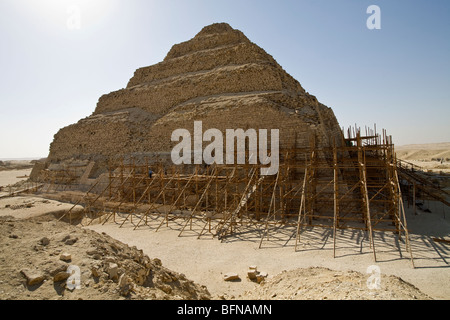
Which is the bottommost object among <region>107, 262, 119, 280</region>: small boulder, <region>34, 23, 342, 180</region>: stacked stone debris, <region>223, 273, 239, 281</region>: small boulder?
<region>223, 273, 239, 281</region>: small boulder

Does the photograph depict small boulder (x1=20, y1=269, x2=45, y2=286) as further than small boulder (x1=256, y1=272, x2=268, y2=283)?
No

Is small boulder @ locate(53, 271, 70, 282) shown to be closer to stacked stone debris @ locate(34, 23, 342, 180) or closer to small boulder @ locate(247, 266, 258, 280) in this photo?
small boulder @ locate(247, 266, 258, 280)

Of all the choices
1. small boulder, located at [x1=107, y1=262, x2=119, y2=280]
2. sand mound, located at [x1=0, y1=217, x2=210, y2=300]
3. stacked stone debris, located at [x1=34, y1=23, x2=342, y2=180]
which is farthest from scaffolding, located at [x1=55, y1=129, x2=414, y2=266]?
small boulder, located at [x1=107, y1=262, x2=119, y2=280]

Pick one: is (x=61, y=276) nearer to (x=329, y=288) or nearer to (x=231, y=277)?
(x=231, y=277)

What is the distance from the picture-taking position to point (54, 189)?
65.9 ft

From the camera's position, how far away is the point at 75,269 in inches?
Result: 154

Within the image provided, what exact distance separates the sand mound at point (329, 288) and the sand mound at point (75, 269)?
1.38 m

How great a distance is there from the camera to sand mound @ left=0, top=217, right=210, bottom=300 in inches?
138

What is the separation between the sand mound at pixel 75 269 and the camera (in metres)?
3.50

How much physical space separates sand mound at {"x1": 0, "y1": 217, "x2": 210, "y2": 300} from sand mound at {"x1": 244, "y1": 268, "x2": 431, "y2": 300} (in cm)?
138

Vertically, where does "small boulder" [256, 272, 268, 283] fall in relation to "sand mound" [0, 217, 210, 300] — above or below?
below

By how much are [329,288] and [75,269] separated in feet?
13.3

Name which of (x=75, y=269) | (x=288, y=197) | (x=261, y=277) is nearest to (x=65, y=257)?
(x=75, y=269)

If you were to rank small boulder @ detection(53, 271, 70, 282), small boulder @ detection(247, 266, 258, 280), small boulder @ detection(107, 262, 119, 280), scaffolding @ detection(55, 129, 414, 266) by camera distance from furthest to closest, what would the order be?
scaffolding @ detection(55, 129, 414, 266)
small boulder @ detection(247, 266, 258, 280)
small boulder @ detection(107, 262, 119, 280)
small boulder @ detection(53, 271, 70, 282)
